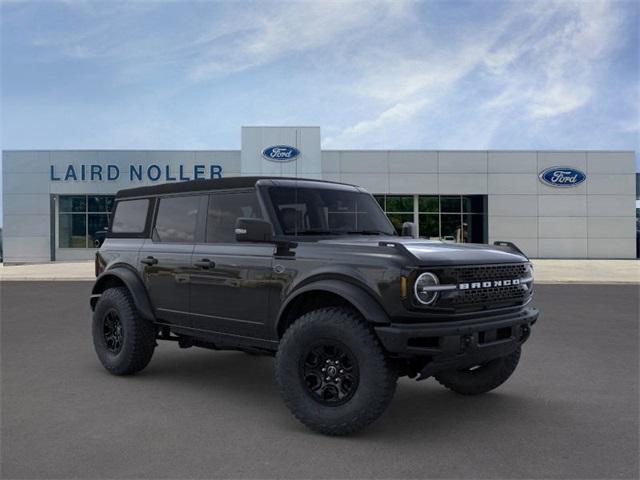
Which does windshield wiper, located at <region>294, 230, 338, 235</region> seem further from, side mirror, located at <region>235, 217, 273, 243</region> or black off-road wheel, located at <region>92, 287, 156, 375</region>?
black off-road wheel, located at <region>92, 287, 156, 375</region>

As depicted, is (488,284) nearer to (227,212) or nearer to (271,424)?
(271,424)

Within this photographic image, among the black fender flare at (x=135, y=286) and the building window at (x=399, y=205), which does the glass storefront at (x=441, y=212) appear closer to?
the building window at (x=399, y=205)

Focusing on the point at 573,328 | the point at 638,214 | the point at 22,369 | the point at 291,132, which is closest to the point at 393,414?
the point at 22,369

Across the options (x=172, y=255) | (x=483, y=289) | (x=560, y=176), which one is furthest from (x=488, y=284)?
(x=560, y=176)

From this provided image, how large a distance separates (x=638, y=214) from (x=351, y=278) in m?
35.9

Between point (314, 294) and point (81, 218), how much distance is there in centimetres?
3154

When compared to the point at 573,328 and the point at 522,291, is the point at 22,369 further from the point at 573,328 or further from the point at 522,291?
the point at 573,328

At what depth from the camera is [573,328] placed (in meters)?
9.72

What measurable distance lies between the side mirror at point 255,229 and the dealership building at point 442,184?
88.5 feet

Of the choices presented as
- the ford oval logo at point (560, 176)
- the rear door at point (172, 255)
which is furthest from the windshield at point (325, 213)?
the ford oval logo at point (560, 176)

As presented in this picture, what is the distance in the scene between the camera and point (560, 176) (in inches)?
1265

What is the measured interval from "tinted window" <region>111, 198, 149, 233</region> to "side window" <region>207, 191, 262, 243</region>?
121 cm

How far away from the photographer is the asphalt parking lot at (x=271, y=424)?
3.83 metres

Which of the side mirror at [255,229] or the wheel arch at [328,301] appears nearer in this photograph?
the wheel arch at [328,301]
